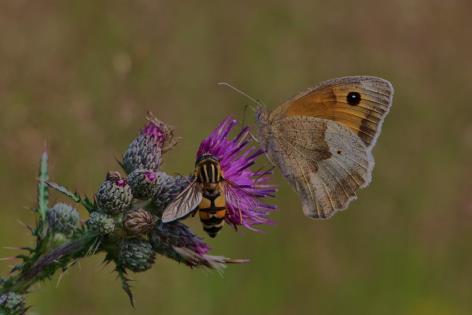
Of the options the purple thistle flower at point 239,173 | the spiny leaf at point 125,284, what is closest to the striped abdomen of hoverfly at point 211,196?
the purple thistle flower at point 239,173

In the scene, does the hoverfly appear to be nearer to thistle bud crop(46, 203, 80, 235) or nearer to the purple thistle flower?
the purple thistle flower

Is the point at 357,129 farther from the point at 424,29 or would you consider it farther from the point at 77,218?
the point at 424,29

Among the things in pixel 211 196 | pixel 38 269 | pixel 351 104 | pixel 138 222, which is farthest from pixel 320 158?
pixel 38 269

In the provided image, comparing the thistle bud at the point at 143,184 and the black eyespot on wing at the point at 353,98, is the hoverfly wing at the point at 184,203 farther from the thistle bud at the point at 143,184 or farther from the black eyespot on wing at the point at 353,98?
the black eyespot on wing at the point at 353,98

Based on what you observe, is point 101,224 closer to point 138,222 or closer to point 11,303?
point 138,222

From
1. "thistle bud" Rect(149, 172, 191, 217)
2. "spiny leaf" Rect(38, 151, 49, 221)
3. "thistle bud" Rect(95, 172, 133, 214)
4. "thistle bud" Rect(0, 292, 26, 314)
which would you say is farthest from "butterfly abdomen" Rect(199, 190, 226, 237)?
"thistle bud" Rect(0, 292, 26, 314)

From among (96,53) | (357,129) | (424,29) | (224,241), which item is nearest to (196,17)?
(96,53)

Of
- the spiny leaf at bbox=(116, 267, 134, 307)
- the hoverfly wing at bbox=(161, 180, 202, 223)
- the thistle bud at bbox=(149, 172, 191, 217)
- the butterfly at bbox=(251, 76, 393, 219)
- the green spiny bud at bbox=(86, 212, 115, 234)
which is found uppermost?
the butterfly at bbox=(251, 76, 393, 219)
